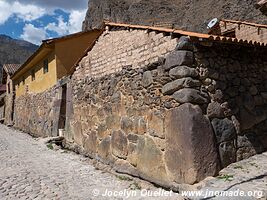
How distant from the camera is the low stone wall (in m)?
14.9

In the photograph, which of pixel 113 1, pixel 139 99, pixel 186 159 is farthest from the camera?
pixel 113 1

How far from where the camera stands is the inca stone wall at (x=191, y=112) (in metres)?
6.02

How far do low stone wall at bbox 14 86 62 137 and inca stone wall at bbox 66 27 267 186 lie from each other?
723 cm

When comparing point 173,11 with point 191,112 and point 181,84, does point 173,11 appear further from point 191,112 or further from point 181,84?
point 191,112

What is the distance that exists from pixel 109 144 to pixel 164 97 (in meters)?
2.94

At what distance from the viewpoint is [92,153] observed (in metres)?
10.0

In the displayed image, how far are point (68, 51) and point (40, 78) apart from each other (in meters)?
3.68

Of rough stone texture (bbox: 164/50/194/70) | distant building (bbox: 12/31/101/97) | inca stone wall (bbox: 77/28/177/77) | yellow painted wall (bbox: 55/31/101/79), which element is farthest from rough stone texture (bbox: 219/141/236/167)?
distant building (bbox: 12/31/101/97)

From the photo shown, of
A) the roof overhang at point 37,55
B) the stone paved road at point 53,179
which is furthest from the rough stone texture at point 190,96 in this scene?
the roof overhang at point 37,55

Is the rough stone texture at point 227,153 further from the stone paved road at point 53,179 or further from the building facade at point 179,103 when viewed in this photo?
the stone paved road at point 53,179

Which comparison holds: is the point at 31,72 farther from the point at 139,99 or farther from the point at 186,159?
the point at 186,159

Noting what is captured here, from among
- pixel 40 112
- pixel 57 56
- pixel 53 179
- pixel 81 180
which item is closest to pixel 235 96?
pixel 81 180

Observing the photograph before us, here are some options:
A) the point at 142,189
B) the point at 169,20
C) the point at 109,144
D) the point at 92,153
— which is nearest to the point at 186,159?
the point at 142,189

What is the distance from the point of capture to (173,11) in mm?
39531
